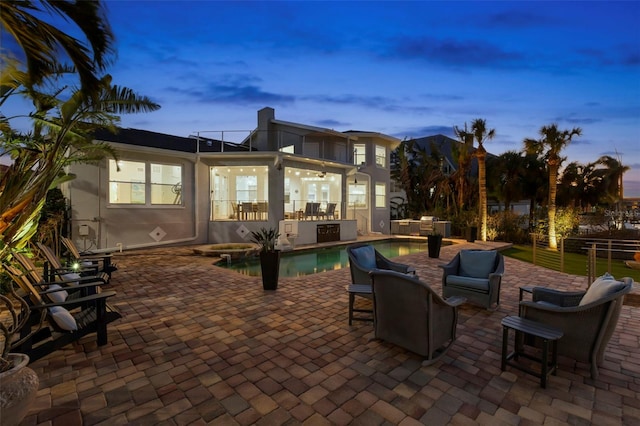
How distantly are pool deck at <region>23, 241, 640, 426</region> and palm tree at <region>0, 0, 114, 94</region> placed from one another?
114 inches

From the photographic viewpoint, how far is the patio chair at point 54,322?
3042 millimetres

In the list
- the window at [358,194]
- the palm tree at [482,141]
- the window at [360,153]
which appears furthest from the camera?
the window at [358,194]

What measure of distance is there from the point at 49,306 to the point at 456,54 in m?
18.7

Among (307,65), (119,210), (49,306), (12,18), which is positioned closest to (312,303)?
(49,306)

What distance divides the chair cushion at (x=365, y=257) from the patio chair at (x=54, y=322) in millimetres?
3694

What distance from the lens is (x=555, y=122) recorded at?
1498 cm

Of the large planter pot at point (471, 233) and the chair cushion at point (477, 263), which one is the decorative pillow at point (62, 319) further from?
the large planter pot at point (471, 233)

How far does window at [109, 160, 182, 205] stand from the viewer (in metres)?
12.0

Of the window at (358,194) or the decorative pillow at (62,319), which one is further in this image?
the window at (358,194)

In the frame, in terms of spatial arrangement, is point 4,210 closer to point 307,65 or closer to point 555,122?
point 307,65

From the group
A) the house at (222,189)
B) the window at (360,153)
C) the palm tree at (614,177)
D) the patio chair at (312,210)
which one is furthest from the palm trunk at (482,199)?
the palm tree at (614,177)

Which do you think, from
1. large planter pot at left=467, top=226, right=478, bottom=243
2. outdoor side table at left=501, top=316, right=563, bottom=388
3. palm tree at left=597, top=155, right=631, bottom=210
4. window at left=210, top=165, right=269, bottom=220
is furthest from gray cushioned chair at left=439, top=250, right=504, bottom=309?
palm tree at left=597, top=155, right=631, bottom=210

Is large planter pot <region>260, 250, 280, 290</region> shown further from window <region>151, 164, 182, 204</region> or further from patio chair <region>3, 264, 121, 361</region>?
window <region>151, 164, 182, 204</region>

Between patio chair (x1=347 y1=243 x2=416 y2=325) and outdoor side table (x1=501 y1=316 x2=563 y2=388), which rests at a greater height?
patio chair (x1=347 y1=243 x2=416 y2=325)
